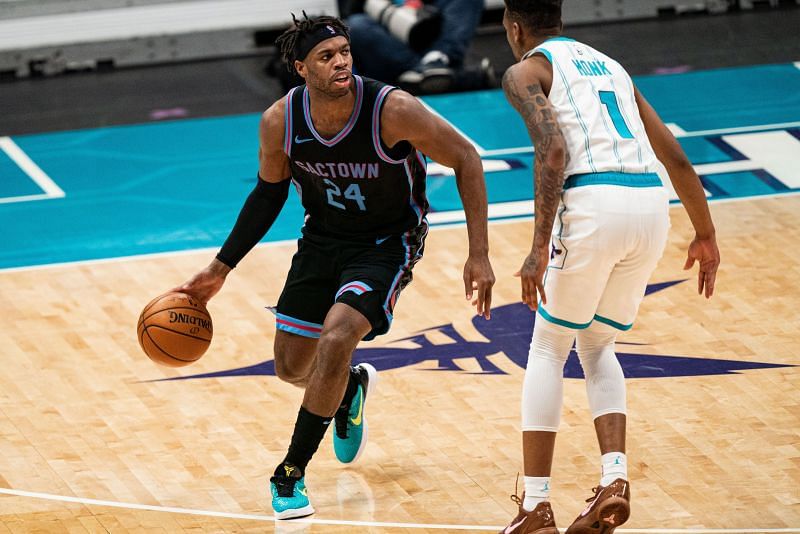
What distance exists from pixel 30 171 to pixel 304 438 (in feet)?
18.8

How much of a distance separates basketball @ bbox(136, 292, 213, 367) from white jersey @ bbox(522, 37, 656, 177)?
1.62 metres

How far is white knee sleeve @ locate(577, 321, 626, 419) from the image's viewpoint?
16.0 feet

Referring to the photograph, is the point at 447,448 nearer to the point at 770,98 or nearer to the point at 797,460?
the point at 797,460

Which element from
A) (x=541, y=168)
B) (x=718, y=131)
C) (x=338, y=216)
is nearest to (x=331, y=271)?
(x=338, y=216)

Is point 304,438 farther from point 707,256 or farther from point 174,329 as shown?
point 707,256

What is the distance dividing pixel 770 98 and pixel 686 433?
5.91 metres

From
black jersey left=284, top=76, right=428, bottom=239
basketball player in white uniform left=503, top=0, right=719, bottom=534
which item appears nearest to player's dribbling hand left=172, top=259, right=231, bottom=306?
black jersey left=284, top=76, right=428, bottom=239

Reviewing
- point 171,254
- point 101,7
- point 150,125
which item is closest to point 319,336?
point 171,254

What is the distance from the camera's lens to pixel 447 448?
5.78 m

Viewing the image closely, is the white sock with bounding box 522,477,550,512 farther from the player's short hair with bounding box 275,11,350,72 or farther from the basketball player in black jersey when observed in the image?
the player's short hair with bounding box 275,11,350,72

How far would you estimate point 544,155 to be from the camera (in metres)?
4.55

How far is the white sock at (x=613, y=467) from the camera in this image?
4.72 m

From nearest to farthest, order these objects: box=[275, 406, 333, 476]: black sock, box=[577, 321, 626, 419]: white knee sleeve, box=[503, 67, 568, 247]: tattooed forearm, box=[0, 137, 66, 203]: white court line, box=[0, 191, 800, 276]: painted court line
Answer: box=[503, 67, 568, 247]: tattooed forearm, box=[577, 321, 626, 419]: white knee sleeve, box=[275, 406, 333, 476]: black sock, box=[0, 191, 800, 276]: painted court line, box=[0, 137, 66, 203]: white court line

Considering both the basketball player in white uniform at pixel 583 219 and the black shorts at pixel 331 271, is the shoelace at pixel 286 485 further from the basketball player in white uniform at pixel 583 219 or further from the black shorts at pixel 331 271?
the basketball player in white uniform at pixel 583 219
